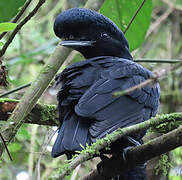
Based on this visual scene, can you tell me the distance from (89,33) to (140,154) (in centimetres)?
139

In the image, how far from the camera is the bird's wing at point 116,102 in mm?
2344

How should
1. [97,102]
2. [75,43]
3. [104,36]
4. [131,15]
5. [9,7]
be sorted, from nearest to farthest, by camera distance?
[97,102]
[9,7]
[75,43]
[104,36]
[131,15]

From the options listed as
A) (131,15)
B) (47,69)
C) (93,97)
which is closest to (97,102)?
(93,97)

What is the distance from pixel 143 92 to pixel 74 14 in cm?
87

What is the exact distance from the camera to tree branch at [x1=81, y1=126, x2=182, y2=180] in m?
1.87

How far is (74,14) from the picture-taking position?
3012 mm

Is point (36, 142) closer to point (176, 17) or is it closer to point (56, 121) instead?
point (56, 121)

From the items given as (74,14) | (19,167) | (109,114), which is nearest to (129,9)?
(74,14)

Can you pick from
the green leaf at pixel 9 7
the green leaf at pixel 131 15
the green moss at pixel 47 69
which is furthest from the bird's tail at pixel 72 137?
the green leaf at pixel 131 15

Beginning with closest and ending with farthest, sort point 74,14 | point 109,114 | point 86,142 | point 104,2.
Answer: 1. point 86,142
2. point 109,114
3. point 74,14
4. point 104,2

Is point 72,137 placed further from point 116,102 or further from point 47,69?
point 47,69

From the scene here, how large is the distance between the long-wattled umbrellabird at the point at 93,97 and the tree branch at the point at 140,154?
0.11 metres

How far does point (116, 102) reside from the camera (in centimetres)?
249

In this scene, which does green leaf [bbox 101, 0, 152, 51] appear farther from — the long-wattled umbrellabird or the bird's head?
the long-wattled umbrellabird
